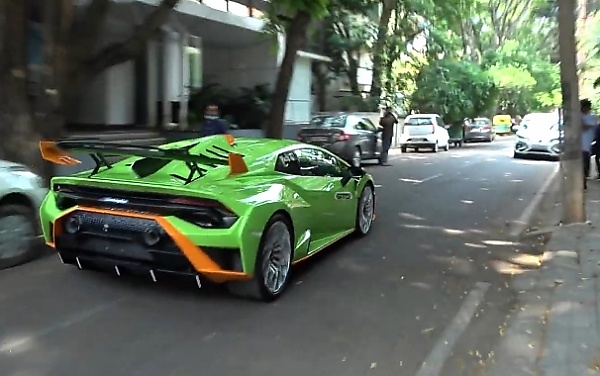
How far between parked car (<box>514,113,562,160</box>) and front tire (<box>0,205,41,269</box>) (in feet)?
65.7

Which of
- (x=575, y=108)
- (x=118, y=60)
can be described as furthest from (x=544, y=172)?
(x=118, y=60)

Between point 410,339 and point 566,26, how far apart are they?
573 cm

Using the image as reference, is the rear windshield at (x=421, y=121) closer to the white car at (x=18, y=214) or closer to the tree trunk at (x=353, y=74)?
the tree trunk at (x=353, y=74)

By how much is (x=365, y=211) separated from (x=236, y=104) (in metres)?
14.2

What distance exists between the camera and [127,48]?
1042 cm

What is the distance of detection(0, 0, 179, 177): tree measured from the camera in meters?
8.88

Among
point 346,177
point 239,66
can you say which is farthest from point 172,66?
point 346,177

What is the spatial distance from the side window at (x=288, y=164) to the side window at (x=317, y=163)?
0.23 feet

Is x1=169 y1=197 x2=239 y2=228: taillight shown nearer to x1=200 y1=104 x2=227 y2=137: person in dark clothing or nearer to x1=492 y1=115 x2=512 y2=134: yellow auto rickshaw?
x1=200 y1=104 x2=227 y2=137: person in dark clothing

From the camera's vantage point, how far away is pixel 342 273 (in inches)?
282

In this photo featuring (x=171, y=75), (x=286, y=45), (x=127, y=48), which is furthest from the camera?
(x=171, y=75)

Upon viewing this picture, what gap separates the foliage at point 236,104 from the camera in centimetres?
2156

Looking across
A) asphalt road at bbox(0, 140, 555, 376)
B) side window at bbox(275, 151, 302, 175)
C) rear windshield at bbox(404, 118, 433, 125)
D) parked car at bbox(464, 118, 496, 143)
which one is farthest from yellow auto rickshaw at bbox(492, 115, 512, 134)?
side window at bbox(275, 151, 302, 175)

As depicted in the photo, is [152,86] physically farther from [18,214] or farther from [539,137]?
[18,214]
